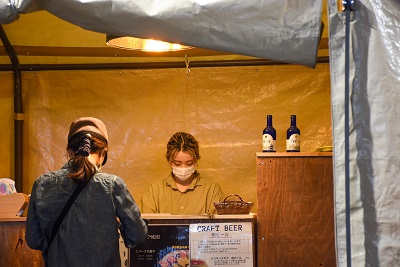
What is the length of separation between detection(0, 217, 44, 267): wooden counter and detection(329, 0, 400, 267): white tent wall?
326 centimetres

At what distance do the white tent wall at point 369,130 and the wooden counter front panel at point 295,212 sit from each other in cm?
247

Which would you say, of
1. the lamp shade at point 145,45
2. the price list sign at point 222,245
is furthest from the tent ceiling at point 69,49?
the price list sign at point 222,245

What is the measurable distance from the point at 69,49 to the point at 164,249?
2.45m

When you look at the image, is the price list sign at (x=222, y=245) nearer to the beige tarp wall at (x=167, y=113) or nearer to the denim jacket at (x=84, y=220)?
the denim jacket at (x=84, y=220)

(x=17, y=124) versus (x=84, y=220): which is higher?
(x=17, y=124)

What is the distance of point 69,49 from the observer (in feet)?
22.3

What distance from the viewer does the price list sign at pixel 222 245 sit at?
5.29 meters

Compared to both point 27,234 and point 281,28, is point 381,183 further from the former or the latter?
point 27,234

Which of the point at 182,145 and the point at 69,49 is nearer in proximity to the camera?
the point at 182,145

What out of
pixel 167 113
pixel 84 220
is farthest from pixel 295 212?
pixel 167 113

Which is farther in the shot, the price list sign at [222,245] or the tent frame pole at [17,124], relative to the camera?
the tent frame pole at [17,124]

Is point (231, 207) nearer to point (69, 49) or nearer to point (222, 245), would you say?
point (222, 245)

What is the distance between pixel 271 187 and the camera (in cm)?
539

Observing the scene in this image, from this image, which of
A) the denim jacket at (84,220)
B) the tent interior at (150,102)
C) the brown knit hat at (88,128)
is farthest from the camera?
the tent interior at (150,102)
